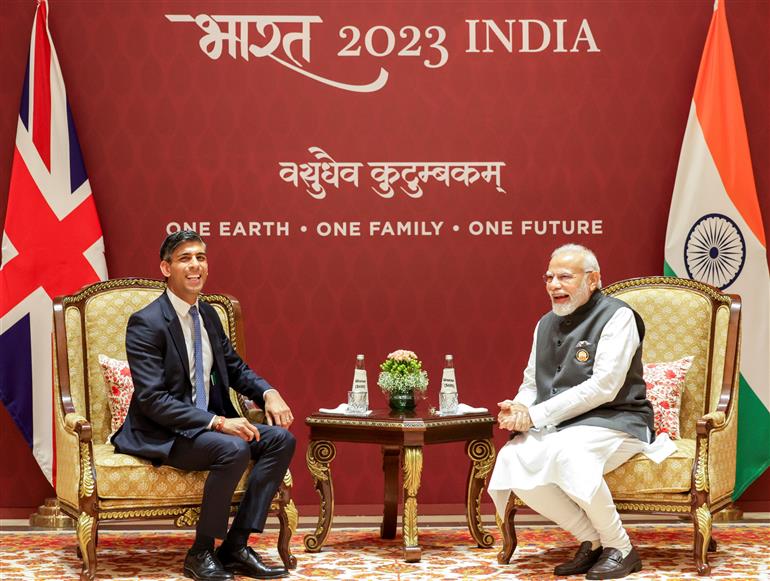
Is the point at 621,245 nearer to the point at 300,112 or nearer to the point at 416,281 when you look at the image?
the point at 416,281

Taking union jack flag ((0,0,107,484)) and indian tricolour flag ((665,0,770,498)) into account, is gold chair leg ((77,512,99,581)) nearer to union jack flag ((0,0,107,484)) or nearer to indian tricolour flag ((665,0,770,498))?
union jack flag ((0,0,107,484))

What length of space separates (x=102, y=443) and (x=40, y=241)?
1371 mm

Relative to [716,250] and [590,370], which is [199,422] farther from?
[716,250]

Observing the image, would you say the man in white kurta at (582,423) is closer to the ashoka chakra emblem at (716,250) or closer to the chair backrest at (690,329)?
the chair backrest at (690,329)

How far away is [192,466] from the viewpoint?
14.7ft

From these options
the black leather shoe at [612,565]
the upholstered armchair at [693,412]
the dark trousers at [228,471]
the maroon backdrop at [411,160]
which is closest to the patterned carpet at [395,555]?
the black leather shoe at [612,565]

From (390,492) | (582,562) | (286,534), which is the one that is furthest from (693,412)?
(286,534)

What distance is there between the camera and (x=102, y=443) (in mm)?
5074

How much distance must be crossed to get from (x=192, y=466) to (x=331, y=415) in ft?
2.85

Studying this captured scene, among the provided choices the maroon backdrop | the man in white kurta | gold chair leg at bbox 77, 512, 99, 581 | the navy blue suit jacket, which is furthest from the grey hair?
gold chair leg at bbox 77, 512, 99, 581

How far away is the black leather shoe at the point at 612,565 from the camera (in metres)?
4.47

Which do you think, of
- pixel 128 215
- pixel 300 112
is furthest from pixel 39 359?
pixel 300 112

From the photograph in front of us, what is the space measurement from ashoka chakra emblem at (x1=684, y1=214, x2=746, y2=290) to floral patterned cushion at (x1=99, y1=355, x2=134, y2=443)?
3.07m

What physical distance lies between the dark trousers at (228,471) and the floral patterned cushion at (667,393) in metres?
1.77
